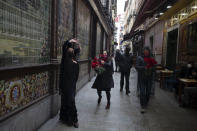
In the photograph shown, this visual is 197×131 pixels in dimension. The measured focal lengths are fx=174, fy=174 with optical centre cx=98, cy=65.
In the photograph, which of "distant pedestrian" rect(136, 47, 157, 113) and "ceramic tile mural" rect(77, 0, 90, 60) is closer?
"distant pedestrian" rect(136, 47, 157, 113)

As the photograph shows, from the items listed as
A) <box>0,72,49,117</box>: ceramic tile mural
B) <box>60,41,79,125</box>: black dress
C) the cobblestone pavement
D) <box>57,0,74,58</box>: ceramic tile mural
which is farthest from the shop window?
<box>0,72,49,117</box>: ceramic tile mural

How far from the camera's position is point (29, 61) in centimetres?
346

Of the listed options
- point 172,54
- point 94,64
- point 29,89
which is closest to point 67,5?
point 94,64

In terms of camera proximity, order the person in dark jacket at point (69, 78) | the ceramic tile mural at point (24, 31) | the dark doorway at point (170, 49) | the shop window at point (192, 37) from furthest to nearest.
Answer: the dark doorway at point (170, 49), the shop window at point (192, 37), the person in dark jacket at point (69, 78), the ceramic tile mural at point (24, 31)

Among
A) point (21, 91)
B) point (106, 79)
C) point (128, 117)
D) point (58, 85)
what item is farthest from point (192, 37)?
point (21, 91)

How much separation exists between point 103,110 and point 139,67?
5.54 ft

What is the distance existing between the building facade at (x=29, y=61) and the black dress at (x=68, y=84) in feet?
1.57

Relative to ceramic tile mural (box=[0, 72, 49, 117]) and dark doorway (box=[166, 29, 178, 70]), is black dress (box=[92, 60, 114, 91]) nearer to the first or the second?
ceramic tile mural (box=[0, 72, 49, 117])

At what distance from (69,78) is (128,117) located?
2027 millimetres

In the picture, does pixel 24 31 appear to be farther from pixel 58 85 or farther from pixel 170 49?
pixel 170 49

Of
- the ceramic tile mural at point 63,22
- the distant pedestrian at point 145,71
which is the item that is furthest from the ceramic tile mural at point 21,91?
the distant pedestrian at point 145,71

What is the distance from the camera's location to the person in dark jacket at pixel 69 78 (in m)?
3.82

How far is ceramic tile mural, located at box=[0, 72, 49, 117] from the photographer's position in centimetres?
271

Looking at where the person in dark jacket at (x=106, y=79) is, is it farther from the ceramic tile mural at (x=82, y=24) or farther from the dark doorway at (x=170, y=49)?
the dark doorway at (x=170, y=49)
